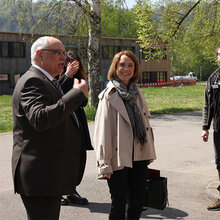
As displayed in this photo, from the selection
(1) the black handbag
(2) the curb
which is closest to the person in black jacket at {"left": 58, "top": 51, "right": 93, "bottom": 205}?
(1) the black handbag

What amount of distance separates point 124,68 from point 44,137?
1.50 meters

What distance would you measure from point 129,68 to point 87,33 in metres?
12.0

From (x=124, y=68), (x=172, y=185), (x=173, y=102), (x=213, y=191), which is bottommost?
(x=173, y=102)

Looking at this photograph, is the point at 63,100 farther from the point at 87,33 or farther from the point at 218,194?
the point at 87,33

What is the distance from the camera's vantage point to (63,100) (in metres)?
2.52

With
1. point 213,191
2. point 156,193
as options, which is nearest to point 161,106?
point 213,191

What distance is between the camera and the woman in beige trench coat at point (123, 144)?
11.7 feet

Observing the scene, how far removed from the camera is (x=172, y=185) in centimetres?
606

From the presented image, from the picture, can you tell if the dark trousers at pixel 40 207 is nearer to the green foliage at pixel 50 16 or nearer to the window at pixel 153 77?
the green foliage at pixel 50 16

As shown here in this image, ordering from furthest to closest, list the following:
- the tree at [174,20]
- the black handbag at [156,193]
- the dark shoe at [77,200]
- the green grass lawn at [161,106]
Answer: the tree at [174,20]
the green grass lawn at [161,106]
the dark shoe at [77,200]
the black handbag at [156,193]

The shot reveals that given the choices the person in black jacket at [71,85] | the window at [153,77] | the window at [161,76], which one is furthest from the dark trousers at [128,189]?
the window at [161,76]

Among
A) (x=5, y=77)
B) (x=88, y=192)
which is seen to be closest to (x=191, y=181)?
(x=88, y=192)

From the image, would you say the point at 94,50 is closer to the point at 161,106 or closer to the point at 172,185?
the point at 161,106

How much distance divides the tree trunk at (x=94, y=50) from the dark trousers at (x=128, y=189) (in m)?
11.7
